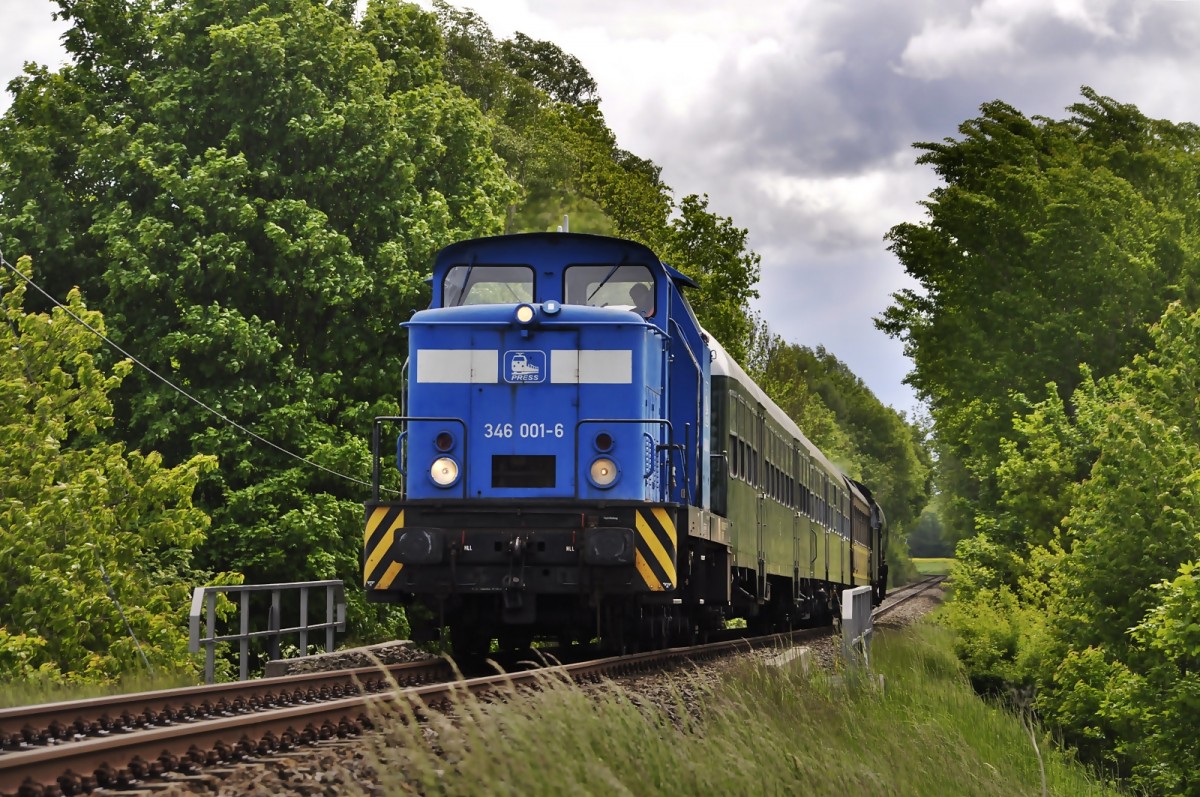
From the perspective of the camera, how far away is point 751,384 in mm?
17328

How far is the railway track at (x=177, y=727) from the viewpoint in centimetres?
602

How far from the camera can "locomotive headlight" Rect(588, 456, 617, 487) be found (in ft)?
39.1

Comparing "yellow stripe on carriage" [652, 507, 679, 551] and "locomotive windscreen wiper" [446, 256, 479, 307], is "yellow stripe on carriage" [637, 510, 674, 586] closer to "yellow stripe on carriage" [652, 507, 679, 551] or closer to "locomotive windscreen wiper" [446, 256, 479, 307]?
"yellow stripe on carriage" [652, 507, 679, 551]

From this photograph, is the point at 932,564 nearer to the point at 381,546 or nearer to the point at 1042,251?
the point at 1042,251

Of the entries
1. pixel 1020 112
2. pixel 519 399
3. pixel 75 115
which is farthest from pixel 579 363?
pixel 1020 112

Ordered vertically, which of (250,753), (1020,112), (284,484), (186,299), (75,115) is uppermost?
(1020,112)

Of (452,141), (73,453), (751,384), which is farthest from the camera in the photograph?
(452,141)

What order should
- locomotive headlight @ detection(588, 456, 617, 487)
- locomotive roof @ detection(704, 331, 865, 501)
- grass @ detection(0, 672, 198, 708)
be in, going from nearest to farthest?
grass @ detection(0, 672, 198, 708), locomotive headlight @ detection(588, 456, 617, 487), locomotive roof @ detection(704, 331, 865, 501)

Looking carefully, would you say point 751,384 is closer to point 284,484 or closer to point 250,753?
point 284,484

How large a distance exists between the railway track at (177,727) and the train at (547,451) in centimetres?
108

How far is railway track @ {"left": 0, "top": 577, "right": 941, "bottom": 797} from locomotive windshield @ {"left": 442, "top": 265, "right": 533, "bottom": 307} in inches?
140

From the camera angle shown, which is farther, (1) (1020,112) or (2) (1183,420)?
(1) (1020,112)

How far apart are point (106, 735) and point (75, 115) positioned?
1830 centimetres

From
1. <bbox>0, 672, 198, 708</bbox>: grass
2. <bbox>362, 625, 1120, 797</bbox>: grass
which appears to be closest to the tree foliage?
<bbox>0, 672, 198, 708</bbox>: grass
